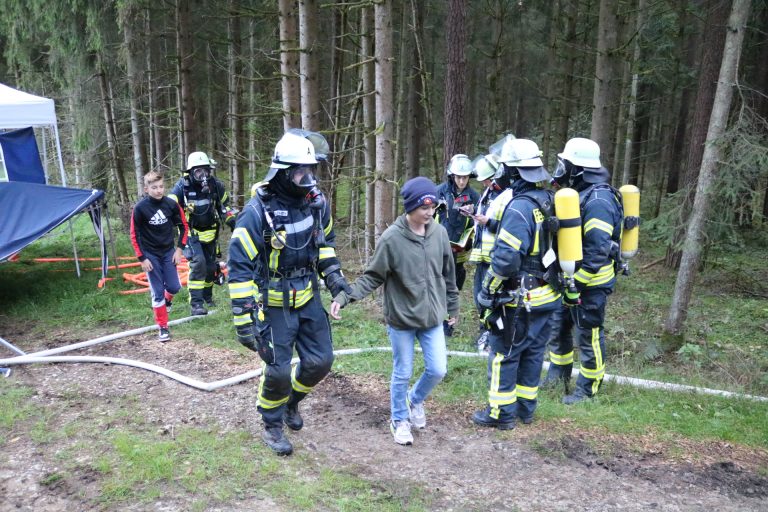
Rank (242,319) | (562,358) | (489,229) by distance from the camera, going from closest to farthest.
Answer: (242,319) → (489,229) → (562,358)

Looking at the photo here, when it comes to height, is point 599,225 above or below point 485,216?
above

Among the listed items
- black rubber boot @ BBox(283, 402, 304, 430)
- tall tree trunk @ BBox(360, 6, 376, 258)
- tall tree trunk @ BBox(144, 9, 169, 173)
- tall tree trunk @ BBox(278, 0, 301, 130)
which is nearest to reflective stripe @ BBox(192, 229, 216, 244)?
tall tree trunk @ BBox(278, 0, 301, 130)

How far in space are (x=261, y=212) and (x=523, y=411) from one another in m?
2.83

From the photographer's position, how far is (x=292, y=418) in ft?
15.3

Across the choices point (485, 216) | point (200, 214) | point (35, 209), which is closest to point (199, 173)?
point (200, 214)

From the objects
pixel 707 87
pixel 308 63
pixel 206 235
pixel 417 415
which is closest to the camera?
pixel 417 415

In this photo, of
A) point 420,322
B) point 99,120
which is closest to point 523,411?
point 420,322

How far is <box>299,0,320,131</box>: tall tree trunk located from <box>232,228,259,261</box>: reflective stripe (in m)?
4.47

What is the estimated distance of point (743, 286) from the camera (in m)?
11.7

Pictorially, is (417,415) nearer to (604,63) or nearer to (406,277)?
(406,277)

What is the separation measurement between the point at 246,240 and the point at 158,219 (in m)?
3.98

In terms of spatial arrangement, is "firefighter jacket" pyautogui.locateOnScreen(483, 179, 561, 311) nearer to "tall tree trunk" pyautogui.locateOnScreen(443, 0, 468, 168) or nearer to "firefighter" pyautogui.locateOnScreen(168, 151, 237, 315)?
"firefighter" pyautogui.locateOnScreen(168, 151, 237, 315)

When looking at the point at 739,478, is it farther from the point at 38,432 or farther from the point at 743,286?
the point at 743,286

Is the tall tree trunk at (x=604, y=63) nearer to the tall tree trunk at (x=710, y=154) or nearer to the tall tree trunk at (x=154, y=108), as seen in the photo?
the tall tree trunk at (x=710, y=154)
